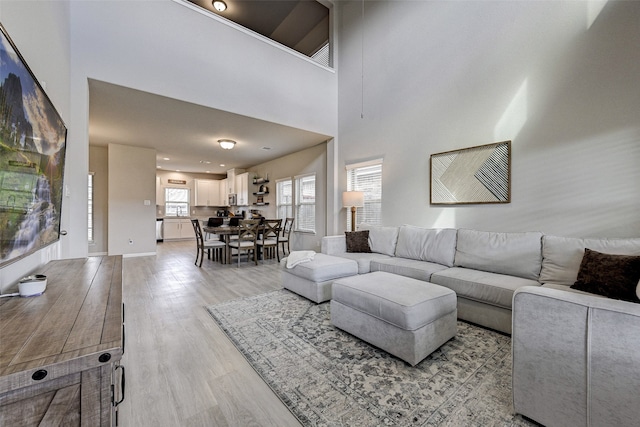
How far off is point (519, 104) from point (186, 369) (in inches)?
169

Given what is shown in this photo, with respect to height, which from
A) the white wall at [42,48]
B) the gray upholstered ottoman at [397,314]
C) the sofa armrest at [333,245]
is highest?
the white wall at [42,48]

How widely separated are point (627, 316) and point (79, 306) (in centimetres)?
231

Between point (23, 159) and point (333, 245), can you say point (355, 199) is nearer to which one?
point (333, 245)

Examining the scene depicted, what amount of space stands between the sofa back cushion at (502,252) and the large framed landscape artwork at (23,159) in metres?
3.65

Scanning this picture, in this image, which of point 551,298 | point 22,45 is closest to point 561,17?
point 551,298

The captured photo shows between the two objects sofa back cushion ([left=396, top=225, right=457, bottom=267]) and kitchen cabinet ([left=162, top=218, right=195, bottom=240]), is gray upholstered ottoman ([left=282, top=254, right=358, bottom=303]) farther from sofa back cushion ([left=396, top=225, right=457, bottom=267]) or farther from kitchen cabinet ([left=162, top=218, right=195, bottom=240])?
kitchen cabinet ([left=162, top=218, right=195, bottom=240])

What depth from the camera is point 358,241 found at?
13.7 ft

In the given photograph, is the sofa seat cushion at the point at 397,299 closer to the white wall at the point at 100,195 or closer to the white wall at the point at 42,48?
the white wall at the point at 42,48

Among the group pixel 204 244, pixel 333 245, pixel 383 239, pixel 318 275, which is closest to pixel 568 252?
pixel 383 239

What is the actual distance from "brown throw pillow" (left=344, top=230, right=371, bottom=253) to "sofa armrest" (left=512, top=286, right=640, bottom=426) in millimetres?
2792

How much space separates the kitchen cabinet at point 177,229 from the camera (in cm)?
952

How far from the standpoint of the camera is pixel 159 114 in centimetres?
413

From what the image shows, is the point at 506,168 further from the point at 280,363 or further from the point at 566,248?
the point at 280,363

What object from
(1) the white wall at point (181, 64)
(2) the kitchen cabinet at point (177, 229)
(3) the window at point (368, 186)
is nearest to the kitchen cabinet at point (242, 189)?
(2) the kitchen cabinet at point (177, 229)
